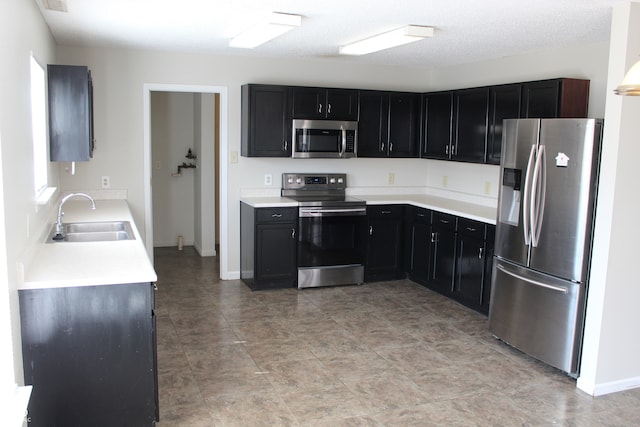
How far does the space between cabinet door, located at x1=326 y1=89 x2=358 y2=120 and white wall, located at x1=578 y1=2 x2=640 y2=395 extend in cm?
305

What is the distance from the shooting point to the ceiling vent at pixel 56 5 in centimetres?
349

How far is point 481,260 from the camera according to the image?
523 centimetres

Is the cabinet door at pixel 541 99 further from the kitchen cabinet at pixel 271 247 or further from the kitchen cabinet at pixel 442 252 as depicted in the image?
the kitchen cabinet at pixel 271 247

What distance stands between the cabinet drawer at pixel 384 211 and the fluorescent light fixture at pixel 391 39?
1771 millimetres

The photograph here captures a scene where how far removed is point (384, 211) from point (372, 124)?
3.14 feet

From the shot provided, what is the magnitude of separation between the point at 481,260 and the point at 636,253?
5.31 ft

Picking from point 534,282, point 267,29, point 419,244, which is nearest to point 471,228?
point 419,244

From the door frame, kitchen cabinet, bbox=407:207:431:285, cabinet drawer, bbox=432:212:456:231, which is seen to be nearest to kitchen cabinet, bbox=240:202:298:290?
the door frame

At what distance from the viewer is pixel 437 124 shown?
627 cm

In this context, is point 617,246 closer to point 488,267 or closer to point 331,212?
point 488,267

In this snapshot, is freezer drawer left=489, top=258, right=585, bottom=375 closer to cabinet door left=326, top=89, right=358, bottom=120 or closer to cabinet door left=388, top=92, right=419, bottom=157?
cabinet door left=388, top=92, right=419, bottom=157

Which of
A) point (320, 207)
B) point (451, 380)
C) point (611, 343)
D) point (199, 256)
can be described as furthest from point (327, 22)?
point (199, 256)

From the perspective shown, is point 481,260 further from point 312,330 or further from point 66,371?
point 66,371

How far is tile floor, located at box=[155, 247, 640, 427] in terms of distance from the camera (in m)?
3.41
